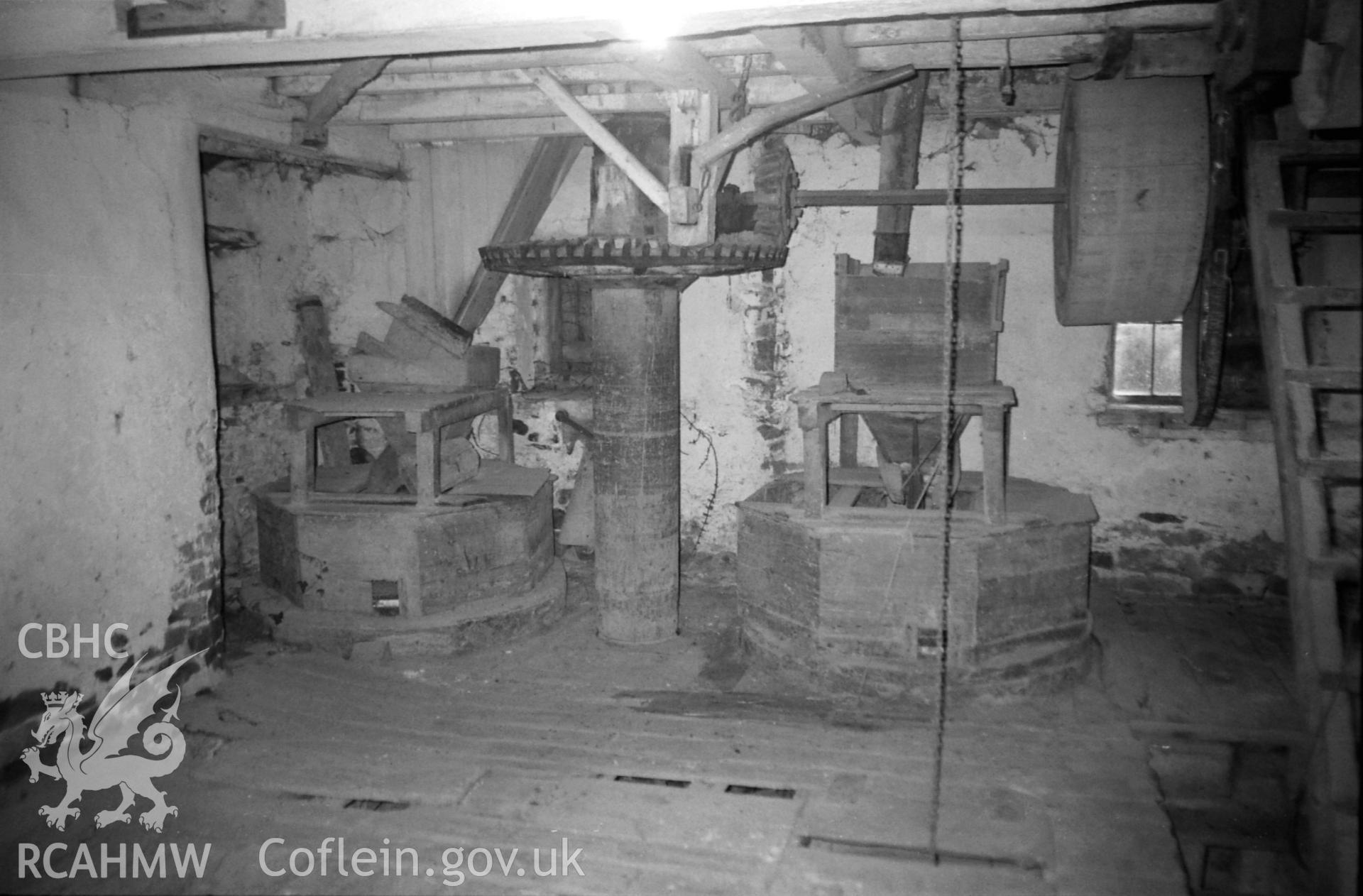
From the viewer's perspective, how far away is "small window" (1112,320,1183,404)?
607 cm

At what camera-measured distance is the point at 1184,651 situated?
Answer: 209 inches

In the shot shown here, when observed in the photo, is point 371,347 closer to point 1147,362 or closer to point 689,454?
point 689,454

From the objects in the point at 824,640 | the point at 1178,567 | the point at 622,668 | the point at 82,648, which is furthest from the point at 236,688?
the point at 1178,567

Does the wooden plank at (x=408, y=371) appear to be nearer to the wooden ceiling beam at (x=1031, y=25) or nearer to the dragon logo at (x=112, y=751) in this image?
the dragon logo at (x=112, y=751)

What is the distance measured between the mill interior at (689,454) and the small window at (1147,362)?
4 centimetres

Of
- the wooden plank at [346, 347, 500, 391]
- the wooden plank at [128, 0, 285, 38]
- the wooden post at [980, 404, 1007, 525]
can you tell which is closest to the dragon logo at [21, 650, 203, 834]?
the wooden plank at [346, 347, 500, 391]

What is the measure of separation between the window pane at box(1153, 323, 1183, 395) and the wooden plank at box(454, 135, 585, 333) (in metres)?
4.43

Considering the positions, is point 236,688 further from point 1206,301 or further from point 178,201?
point 1206,301

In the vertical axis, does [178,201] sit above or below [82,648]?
above

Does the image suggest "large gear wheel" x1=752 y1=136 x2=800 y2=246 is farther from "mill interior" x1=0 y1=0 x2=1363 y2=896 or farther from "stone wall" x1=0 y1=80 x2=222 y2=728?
"stone wall" x1=0 y1=80 x2=222 y2=728

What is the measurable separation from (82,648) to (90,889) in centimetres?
136

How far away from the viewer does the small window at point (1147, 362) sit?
19.9 ft

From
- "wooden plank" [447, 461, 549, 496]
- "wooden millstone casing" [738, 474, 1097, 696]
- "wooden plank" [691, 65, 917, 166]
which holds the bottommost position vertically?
→ "wooden millstone casing" [738, 474, 1097, 696]

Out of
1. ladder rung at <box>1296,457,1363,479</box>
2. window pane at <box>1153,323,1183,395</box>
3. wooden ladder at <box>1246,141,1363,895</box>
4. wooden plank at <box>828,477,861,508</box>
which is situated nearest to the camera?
wooden ladder at <box>1246,141,1363,895</box>
